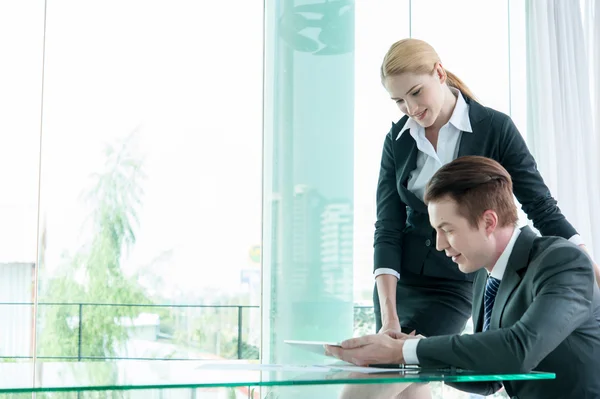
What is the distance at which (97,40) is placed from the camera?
385 cm

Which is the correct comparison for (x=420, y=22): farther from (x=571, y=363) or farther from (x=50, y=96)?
(x=571, y=363)

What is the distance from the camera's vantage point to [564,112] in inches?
165

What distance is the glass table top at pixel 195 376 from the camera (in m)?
1.06

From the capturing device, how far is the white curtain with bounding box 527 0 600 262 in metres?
4.14

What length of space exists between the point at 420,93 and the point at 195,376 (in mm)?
1206

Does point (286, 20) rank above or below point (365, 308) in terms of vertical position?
above

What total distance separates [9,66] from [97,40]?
44 cm

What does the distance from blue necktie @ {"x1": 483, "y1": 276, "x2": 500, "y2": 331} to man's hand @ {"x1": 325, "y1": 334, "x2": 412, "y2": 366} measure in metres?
0.33

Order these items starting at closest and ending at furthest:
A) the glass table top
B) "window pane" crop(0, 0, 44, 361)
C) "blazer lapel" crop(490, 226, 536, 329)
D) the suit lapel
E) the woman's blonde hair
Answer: the glass table top → "blazer lapel" crop(490, 226, 536, 329) → the woman's blonde hair → the suit lapel → "window pane" crop(0, 0, 44, 361)

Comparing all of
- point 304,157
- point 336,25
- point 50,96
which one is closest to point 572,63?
point 336,25

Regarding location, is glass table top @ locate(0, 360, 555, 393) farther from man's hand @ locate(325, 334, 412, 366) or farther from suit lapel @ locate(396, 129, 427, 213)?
suit lapel @ locate(396, 129, 427, 213)

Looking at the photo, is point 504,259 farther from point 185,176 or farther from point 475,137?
point 185,176

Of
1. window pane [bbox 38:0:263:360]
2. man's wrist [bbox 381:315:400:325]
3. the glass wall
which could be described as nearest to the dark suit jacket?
man's wrist [bbox 381:315:400:325]

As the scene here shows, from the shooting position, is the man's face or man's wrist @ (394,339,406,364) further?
the man's face
